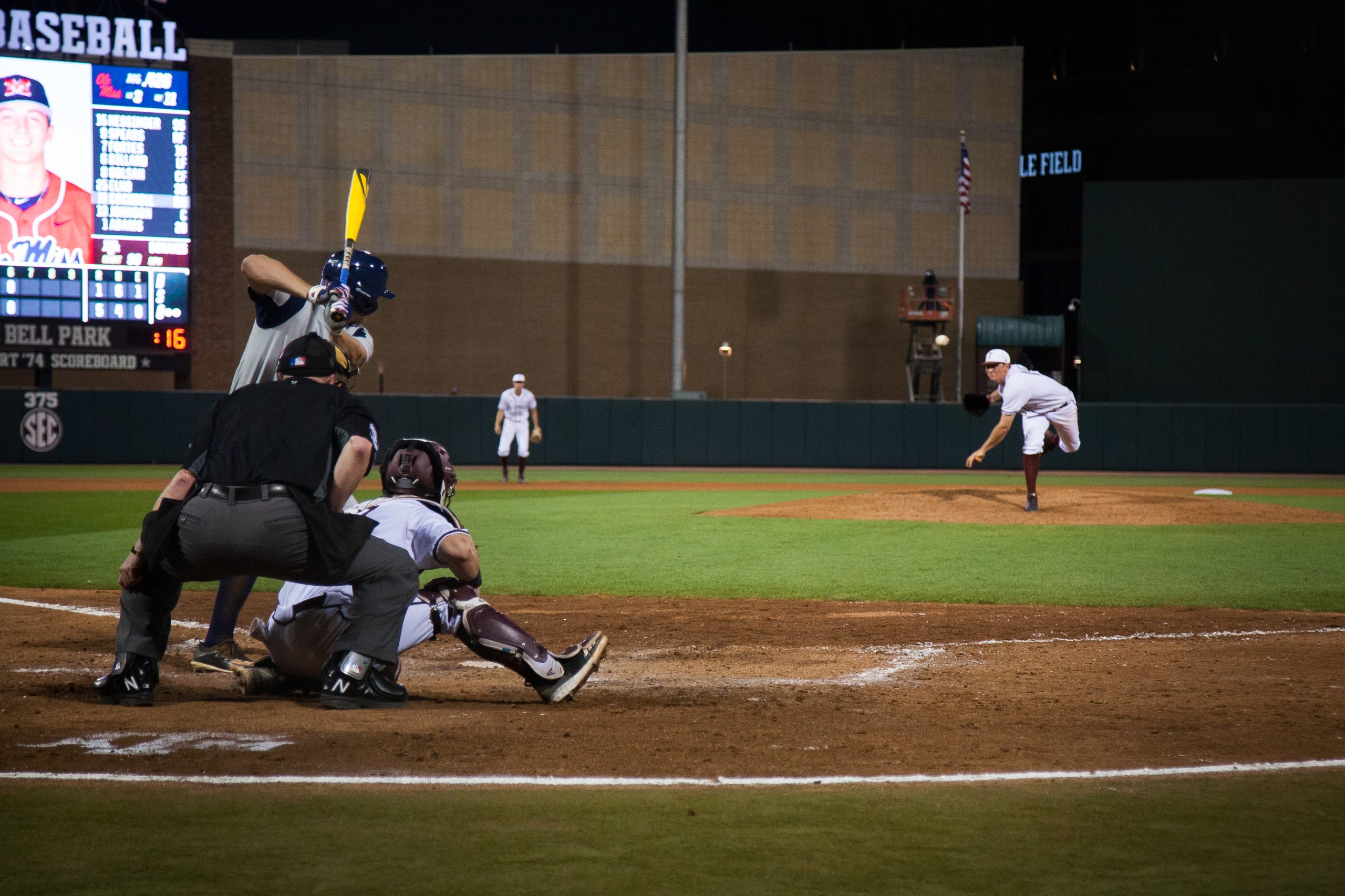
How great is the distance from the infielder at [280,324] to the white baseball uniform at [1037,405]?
9.91 metres

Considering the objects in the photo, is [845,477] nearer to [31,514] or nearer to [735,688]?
[31,514]

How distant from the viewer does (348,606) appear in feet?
16.3

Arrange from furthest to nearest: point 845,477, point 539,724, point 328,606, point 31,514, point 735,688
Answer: point 845,477
point 31,514
point 735,688
point 328,606
point 539,724

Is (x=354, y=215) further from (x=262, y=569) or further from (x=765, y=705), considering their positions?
(x=765, y=705)

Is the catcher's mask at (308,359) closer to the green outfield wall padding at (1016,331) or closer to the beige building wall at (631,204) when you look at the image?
the beige building wall at (631,204)

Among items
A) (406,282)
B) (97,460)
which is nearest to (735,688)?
(97,460)

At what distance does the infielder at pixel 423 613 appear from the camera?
4.94m

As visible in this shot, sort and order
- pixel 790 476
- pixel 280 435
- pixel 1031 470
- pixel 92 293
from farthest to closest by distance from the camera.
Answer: pixel 790 476 < pixel 92 293 < pixel 1031 470 < pixel 280 435

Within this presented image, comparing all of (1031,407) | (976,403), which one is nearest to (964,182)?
(976,403)

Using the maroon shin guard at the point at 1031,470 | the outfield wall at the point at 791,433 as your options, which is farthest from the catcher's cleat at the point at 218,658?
the outfield wall at the point at 791,433

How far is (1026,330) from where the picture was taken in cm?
3850

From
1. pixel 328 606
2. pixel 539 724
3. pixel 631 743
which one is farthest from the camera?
pixel 328 606

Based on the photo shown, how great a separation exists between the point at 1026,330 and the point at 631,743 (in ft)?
119

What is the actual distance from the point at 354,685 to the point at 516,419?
1744 centimetres
